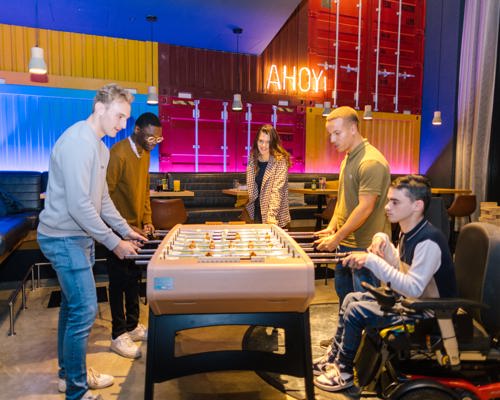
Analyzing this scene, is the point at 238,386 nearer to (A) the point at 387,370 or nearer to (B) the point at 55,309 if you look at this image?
(A) the point at 387,370

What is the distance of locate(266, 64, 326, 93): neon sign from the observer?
9038 mm

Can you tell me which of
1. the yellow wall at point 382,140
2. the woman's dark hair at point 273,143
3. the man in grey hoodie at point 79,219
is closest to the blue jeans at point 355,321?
the man in grey hoodie at point 79,219

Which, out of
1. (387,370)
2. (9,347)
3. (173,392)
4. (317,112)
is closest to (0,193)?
(9,347)

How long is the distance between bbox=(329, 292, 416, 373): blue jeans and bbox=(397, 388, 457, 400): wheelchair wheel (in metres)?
0.31

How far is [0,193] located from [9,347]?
2.67 meters

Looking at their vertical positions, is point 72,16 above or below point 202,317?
above

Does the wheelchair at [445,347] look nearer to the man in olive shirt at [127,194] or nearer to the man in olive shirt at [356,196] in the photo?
the man in olive shirt at [356,196]

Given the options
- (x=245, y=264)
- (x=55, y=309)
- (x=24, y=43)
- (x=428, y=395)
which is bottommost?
(x=55, y=309)

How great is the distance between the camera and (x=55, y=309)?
3955 millimetres

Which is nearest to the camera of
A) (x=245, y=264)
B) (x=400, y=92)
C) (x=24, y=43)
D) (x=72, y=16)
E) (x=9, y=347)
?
(x=245, y=264)

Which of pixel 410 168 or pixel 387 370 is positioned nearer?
pixel 387 370

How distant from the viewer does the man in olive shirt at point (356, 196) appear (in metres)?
2.55

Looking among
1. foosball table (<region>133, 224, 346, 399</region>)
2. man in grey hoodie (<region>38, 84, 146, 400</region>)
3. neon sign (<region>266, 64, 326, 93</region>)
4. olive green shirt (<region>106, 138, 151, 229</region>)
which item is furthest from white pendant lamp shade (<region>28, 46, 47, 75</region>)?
neon sign (<region>266, 64, 326, 93</region>)

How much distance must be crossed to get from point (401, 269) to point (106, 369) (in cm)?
196
